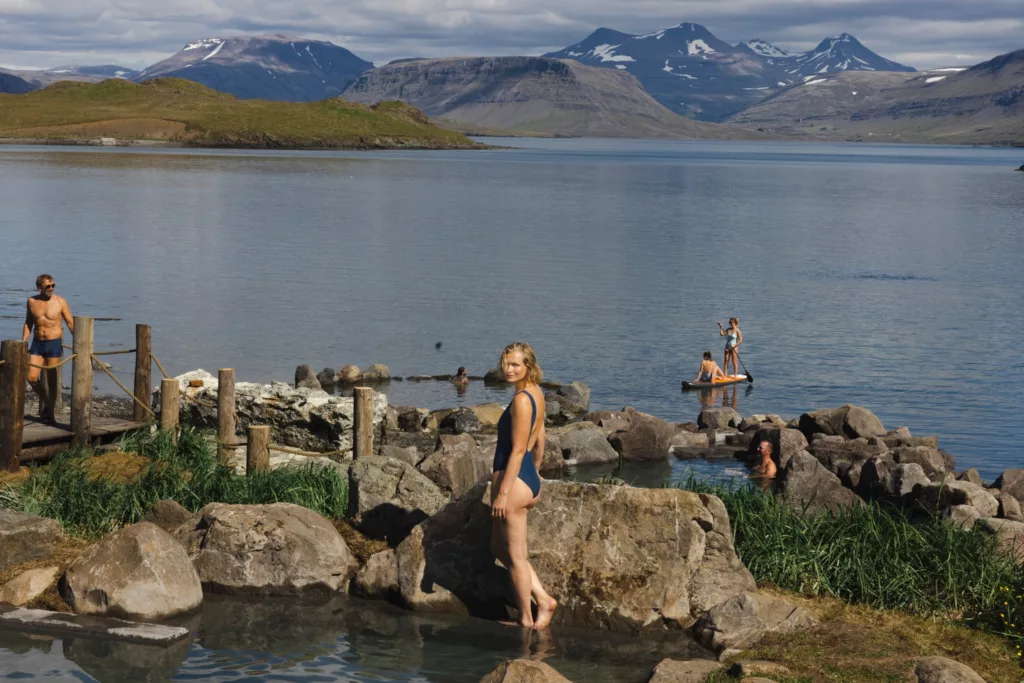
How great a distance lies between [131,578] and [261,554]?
1592mm

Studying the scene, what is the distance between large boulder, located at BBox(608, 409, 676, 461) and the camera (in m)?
28.3

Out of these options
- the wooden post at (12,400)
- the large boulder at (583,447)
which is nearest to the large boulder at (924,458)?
the large boulder at (583,447)

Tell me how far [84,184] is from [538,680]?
12499 centimetres

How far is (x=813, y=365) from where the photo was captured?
41031mm

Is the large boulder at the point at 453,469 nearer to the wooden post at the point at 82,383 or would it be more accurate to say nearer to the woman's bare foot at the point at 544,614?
the woman's bare foot at the point at 544,614

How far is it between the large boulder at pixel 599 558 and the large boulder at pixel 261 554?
1125 millimetres

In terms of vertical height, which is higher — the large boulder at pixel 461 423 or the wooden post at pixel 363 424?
the wooden post at pixel 363 424

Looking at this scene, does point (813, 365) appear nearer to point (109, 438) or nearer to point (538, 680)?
point (109, 438)

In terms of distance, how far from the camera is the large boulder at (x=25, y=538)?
582 inches

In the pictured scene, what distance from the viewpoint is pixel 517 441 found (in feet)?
40.2

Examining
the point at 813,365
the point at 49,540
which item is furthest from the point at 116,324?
the point at 49,540

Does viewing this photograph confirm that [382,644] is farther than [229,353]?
No

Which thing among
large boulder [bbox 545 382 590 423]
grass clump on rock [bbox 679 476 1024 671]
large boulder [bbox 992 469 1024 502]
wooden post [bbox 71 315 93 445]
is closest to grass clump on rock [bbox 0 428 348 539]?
wooden post [bbox 71 315 93 445]

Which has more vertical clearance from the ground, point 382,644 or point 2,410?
point 2,410
